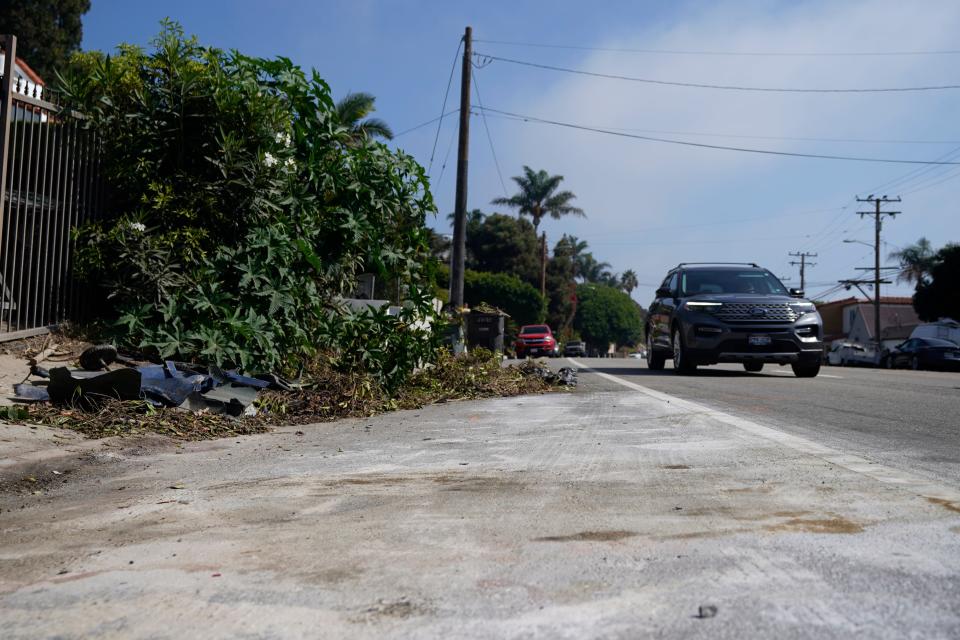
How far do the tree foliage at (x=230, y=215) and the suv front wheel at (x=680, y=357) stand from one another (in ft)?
18.8

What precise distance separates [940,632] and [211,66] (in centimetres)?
750

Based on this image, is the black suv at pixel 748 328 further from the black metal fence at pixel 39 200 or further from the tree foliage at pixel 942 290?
the tree foliage at pixel 942 290

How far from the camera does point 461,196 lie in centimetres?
2088

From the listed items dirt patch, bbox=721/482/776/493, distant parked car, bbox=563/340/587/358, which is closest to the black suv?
dirt patch, bbox=721/482/776/493

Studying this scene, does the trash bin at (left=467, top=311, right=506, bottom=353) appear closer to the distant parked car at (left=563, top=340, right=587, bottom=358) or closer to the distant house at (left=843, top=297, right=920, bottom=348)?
the distant parked car at (left=563, top=340, right=587, bottom=358)

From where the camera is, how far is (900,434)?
548 cm

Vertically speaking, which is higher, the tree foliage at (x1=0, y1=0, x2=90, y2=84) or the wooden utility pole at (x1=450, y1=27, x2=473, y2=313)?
the tree foliage at (x1=0, y1=0, x2=90, y2=84)

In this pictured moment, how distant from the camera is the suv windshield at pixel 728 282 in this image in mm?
13484

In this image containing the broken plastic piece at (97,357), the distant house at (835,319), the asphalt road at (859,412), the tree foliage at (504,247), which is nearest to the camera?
the asphalt road at (859,412)

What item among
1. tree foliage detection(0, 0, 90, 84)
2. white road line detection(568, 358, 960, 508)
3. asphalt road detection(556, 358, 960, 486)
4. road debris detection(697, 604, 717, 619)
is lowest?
road debris detection(697, 604, 717, 619)

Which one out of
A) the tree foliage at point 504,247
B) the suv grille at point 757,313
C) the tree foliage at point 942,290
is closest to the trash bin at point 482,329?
the suv grille at point 757,313

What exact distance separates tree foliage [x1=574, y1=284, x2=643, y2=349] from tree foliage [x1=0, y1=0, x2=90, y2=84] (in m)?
65.5

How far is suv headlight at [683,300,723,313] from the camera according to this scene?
41.2 ft

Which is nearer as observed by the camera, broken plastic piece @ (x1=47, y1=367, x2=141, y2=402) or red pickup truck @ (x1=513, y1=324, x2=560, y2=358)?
broken plastic piece @ (x1=47, y1=367, x2=141, y2=402)
